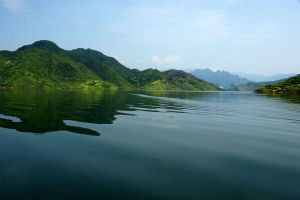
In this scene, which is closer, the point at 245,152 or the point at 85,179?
the point at 85,179

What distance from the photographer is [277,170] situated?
44.8 ft

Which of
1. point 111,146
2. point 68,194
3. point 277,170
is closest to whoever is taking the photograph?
point 68,194

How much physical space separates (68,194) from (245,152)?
15.4 m

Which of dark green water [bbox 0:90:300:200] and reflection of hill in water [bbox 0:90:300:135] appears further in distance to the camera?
reflection of hill in water [bbox 0:90:300:135]

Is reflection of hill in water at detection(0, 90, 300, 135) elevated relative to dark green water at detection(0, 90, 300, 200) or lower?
elevated

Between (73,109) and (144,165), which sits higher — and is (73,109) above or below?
above

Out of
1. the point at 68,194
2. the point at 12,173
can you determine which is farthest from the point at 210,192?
the point at 12,173

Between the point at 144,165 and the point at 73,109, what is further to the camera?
the point at 73,109

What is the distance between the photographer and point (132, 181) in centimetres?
1146

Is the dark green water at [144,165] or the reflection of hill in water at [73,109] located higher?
the reflection of hill in water at [73,109]

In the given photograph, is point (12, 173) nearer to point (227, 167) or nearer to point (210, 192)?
point (210, 192)

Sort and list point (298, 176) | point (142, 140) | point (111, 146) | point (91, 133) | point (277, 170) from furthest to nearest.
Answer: point (91, 133), point (142, 140), point (111, 146), point (277, 170), point (298, 176)

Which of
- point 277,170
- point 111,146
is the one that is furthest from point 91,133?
point 277,170

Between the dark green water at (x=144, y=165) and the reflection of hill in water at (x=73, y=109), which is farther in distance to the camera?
the reflection of hill in water at (x=73, y=109)
